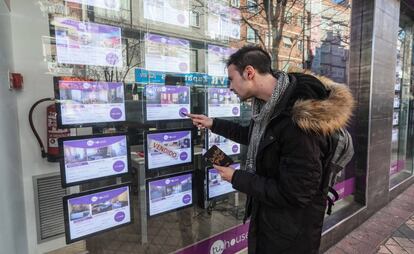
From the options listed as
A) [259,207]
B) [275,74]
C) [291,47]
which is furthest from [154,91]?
[291,47]

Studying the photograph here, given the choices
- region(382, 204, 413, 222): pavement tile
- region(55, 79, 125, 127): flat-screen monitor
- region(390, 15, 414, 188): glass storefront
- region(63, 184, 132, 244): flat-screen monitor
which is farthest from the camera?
region(390, 15, 414, 188): glass storefront

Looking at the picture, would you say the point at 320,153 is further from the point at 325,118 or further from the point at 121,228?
the point at 121,228

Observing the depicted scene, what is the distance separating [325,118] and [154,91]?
1269 millimetres

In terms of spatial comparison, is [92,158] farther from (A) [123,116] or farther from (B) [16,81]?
(B) [16,81]

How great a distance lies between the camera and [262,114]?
1.67 meters

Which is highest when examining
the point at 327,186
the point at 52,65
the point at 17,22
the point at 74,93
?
the point at 17,22

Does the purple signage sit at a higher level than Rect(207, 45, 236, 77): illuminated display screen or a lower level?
lower

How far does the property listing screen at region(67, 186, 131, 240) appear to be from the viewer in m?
1.87

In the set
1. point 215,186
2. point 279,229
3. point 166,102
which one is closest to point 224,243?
point 215,186

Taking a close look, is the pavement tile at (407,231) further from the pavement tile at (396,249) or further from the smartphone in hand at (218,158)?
the smartphone in hand at (218,158)

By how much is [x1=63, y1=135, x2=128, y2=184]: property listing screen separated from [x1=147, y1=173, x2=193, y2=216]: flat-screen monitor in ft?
1.20

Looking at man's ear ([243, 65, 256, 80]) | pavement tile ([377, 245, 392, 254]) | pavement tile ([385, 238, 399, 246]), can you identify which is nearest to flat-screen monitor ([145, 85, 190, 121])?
man's ear ([243, 65, 256, 80])

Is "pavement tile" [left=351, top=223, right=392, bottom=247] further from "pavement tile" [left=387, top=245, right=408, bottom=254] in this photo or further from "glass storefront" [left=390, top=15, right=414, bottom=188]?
"glass storefront" [left=390, top=15, right=414, bottom=188]

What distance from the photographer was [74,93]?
1792mm
